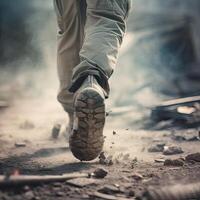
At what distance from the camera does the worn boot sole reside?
2.42 m

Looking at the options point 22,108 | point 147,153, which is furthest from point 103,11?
point 22,108

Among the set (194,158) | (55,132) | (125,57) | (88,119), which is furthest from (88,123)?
(125,57)

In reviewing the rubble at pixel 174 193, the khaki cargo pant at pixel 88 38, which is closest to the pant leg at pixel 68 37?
the khaki cargo pant at pixel 88 38

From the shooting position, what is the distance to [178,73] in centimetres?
738

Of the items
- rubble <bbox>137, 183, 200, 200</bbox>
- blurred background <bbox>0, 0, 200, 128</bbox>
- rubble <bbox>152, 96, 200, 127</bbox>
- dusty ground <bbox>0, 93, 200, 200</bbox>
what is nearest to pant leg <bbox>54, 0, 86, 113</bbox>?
dusty ground <bbox>0, 93, 200, 200</bbox>

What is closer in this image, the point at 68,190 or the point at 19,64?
the point at 68,190

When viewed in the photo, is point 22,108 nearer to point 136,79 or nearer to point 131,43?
point 136,79

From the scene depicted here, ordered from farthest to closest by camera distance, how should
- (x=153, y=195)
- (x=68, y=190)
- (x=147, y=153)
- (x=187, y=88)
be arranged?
(x=187, y=88) → (x=147, y=153) → (x=68, y=190) → (x=153, y=195)

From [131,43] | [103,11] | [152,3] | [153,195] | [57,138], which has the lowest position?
[153,195]

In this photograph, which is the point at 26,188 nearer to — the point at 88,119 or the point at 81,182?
the point at 81,182

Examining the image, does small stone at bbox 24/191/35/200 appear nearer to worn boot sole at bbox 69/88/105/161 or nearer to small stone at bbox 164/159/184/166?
worn boot sole at bbox 69/88/105/161

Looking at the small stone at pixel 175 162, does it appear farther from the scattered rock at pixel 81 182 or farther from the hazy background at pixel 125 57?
the hazy background at pixel 125 57

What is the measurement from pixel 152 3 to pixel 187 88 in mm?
2712

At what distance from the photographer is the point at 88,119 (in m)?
2.46
